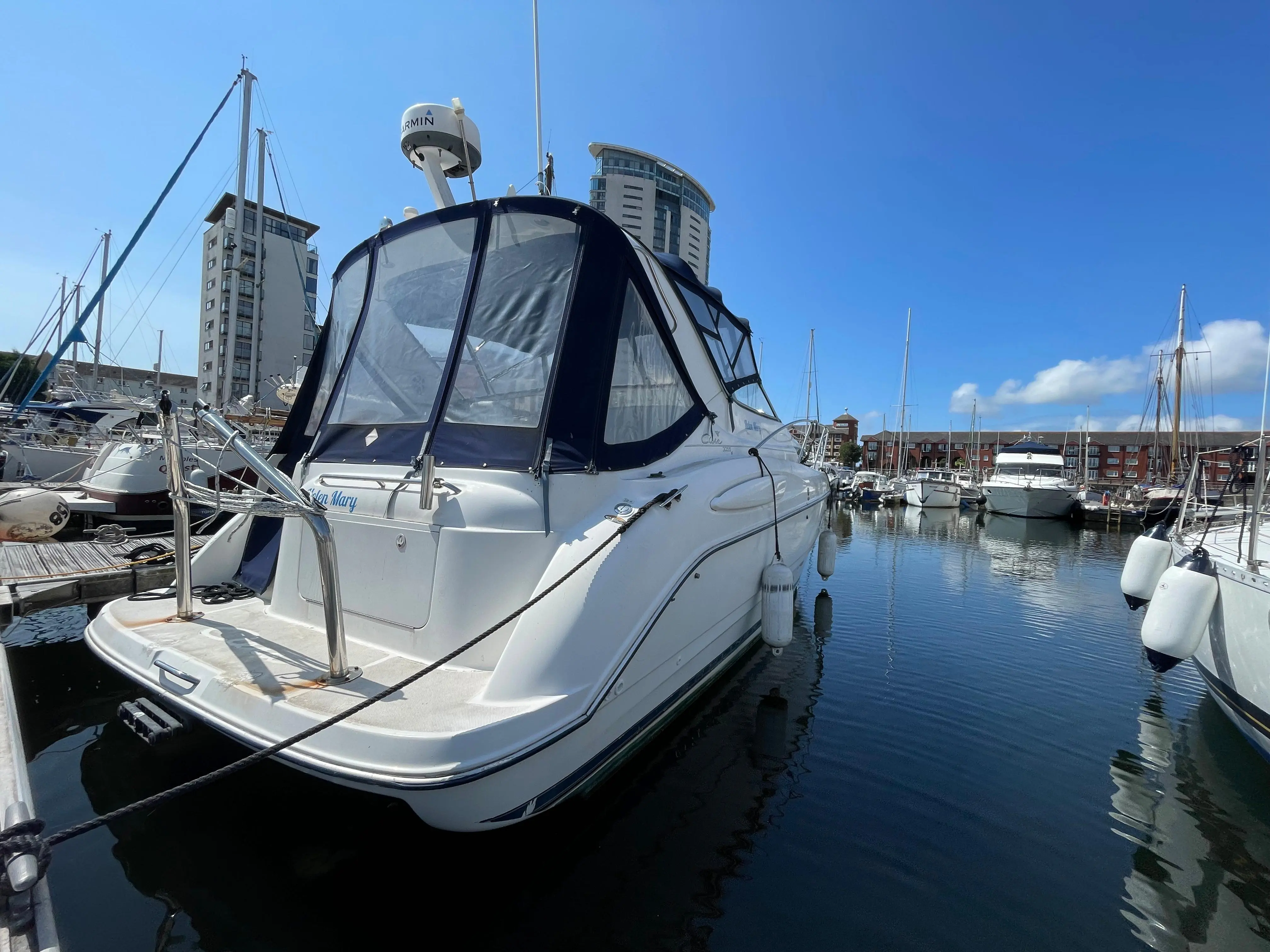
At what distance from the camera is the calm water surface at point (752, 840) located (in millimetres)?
2773

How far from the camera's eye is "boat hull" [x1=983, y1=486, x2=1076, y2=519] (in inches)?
1201

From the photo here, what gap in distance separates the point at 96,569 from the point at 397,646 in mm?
5420

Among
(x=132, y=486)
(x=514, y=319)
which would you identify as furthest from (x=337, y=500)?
(x=132, y=486)

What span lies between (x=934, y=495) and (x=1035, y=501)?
236 inches

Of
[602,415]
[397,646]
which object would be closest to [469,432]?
[602,415]

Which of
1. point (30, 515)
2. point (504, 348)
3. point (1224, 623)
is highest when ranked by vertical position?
point (504, 348)

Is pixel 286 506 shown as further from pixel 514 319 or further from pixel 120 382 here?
pixel 120 382

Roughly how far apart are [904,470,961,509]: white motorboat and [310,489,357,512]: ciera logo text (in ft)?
122

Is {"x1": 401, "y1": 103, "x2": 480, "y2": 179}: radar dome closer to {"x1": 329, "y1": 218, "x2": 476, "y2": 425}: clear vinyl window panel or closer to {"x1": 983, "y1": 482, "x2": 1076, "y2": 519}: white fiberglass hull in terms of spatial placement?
{"x1": 329, "y1": 218, "x2": 476, "y2": 425}: clear vinyl window panel

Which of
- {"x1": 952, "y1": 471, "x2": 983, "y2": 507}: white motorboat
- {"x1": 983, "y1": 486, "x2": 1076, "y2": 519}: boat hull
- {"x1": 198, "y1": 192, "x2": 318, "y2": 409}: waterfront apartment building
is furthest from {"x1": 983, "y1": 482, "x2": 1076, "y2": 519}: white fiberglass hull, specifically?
{"x1": 198, "y1": 192, "x2": 318, "y2": 409}: waterfront apartment building

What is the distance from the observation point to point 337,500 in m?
3.70

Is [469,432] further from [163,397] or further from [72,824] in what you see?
[72,824]

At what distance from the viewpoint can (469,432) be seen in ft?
12.0

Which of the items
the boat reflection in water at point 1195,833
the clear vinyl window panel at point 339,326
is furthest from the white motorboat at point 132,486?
the boat reflection in water at point 1195,833
